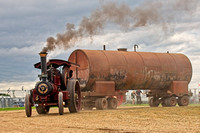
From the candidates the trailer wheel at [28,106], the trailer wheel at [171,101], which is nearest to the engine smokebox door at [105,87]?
the trailer wheel at [171,101]

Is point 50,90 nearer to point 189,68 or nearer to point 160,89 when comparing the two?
point 160,89

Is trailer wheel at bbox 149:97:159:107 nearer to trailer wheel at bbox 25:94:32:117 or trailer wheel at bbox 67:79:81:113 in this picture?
trailer wheel at bbox 67:79:81:113

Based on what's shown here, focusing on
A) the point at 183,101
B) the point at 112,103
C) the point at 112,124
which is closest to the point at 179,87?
the point at 183,101

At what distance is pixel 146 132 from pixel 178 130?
81 cm

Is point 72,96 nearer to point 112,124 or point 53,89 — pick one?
point 53,89

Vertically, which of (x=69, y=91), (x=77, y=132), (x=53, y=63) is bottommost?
(x=77, y=132)

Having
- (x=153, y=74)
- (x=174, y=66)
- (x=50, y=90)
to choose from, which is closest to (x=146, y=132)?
(x=50, y=90)

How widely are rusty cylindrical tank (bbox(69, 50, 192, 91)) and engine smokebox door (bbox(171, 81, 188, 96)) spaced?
0.28 meters

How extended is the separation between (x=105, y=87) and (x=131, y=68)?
2301 millimetres

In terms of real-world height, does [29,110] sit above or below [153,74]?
below

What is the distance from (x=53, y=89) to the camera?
1520 centimetres

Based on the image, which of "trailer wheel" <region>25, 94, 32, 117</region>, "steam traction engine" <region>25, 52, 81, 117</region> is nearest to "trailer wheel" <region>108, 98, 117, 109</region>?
"steam traction engine" <region>25, 52, 81, 117</region>

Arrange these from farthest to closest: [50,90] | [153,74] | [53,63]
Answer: [153,74] → [53,63] → [50,90]

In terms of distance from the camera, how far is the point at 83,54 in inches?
803
